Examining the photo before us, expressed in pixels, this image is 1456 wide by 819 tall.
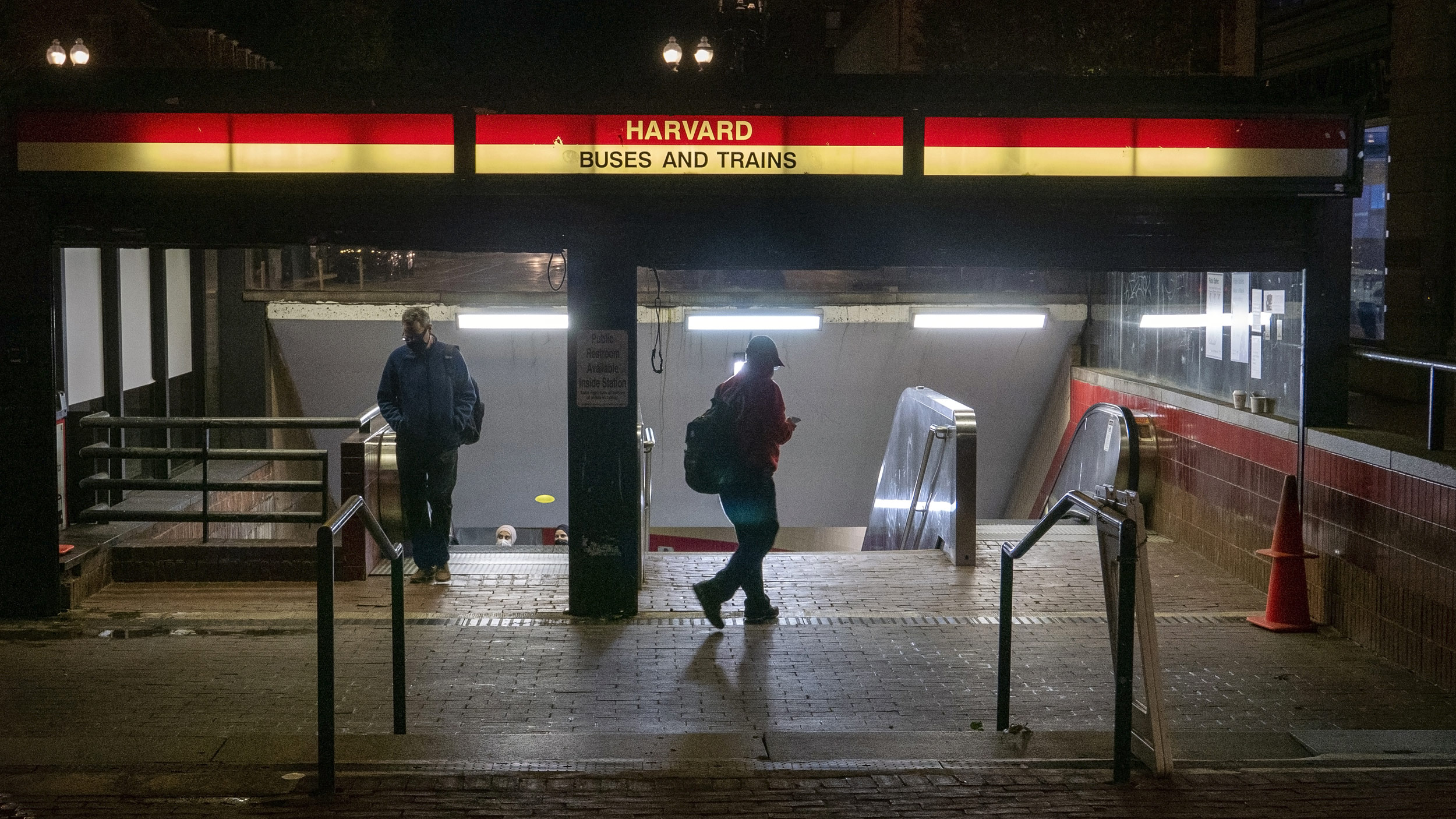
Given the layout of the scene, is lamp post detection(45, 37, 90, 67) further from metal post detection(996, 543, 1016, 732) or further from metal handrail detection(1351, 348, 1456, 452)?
metal handrail detection(1351, 348, 1456, 452)

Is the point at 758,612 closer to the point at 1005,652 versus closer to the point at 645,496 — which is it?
the point at 1005,652

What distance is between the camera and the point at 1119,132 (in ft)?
23.3

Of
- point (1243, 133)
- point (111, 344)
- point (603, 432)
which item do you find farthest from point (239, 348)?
point (1243, 133)

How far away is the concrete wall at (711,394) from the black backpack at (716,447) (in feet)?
21.6

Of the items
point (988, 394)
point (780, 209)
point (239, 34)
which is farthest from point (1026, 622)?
point (239, 34)

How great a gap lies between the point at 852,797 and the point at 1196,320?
6886 millimetres

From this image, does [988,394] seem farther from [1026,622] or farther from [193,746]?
[193,746]

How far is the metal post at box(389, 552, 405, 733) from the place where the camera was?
5.39 metres

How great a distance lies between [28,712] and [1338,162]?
728 centimetres

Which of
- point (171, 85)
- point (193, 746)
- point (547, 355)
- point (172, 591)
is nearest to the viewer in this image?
point (193, 746)

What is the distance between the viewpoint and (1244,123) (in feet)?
23.4

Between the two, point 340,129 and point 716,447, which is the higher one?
point 340,129

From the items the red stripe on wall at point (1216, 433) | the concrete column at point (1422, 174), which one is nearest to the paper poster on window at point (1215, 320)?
the red stripe on wall at point (1216, 433)

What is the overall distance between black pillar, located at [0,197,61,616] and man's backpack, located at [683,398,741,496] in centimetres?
369
